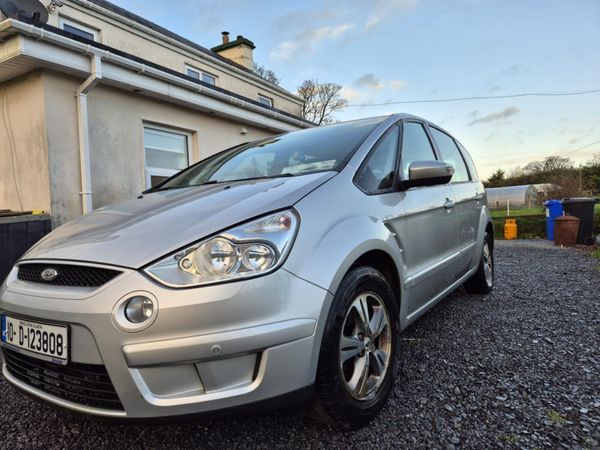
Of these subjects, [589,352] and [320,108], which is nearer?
[589,352]

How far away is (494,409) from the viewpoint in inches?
73.4

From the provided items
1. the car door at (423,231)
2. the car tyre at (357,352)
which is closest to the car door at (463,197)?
the car door at (423,231)

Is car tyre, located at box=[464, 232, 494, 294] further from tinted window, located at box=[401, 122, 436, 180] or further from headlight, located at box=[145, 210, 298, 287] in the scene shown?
headlight, located at box=[145, 210, 298, 287]

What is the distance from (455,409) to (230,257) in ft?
4.54

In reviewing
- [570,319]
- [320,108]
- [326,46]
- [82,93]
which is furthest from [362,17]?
[320,108]

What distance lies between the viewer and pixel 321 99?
3162 centimetres

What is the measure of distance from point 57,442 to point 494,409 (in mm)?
2052

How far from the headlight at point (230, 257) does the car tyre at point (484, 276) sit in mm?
3101

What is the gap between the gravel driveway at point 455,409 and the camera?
1650 mm

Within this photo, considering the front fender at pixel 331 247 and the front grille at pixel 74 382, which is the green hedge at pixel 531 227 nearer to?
the front fender at pixel 331 247

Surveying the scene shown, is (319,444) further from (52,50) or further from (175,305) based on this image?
(52,50)

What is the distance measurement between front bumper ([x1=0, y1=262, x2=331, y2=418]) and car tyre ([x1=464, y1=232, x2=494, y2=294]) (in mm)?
3144

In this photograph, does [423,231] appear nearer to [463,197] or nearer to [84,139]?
[463,197]

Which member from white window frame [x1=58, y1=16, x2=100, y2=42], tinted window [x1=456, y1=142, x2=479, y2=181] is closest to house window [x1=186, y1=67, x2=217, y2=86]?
white window frame [x1=58, y1=16, x2=100, y2=42]
